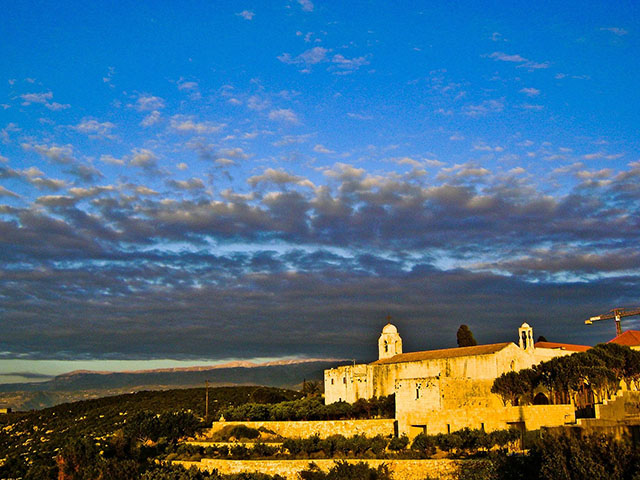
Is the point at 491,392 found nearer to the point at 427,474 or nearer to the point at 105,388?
the point at 427,474

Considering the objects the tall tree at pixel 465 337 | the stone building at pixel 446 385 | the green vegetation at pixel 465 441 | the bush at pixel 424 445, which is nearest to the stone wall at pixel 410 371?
the stone building at pixel 446 385

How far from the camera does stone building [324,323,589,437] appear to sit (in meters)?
30.9

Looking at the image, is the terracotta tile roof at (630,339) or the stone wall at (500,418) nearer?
the stone wall at (500,418)

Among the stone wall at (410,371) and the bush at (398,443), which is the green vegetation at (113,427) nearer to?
the stone wall at (410,371)

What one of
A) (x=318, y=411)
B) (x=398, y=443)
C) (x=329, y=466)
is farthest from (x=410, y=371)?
(x=329, y=466)

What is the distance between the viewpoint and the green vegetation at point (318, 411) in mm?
41309

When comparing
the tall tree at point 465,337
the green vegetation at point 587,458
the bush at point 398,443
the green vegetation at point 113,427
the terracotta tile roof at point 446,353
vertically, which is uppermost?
the tall tree at point 465,337

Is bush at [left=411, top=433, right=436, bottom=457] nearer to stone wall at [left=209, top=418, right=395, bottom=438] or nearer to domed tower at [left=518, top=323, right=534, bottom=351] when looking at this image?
stone wall at [left=209, top=418, right=395, bottom=438]

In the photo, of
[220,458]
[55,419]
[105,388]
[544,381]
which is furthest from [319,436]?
[105,388]

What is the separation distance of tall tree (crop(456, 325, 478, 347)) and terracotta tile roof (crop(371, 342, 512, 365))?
26.8ft

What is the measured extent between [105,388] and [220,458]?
146m

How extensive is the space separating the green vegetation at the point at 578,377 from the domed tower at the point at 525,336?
124 inches

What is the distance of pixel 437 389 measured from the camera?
35062 mm

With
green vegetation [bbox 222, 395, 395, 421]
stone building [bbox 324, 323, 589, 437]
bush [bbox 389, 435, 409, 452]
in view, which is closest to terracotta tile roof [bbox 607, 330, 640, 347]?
stone building [bbox 324, 323, 589, 437]
